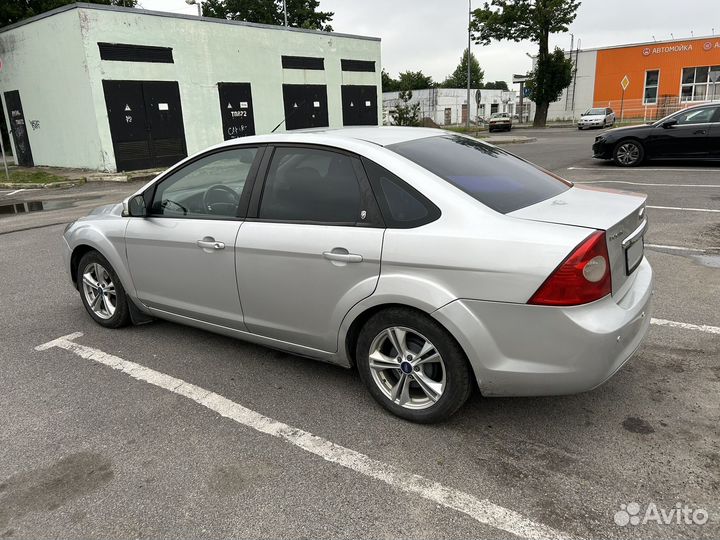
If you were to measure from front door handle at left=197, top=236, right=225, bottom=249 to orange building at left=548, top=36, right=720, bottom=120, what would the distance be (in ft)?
153

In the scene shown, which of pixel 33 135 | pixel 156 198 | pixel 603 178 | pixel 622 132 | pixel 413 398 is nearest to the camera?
pixel 413 398

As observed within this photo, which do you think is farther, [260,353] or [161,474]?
[260,353]

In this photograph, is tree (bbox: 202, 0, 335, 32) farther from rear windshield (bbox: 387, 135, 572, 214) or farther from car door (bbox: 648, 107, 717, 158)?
rear windshield (bbox: 387, 135, 572, 214)

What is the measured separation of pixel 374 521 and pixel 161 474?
1.11 metres

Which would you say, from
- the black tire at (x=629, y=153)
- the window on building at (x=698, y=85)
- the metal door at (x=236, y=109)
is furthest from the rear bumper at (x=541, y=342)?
the window on building at (x=698, y=85)

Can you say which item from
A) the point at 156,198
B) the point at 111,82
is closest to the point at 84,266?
the point at 156,198

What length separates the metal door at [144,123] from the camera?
58.5 feet

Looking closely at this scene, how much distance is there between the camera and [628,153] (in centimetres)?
1354

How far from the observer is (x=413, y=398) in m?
3.09

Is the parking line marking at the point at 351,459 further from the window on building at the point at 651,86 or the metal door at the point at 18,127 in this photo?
the window on building at the point at 651,86

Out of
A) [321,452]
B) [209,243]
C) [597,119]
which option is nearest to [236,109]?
[209,243]

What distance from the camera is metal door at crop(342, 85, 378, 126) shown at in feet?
86.6

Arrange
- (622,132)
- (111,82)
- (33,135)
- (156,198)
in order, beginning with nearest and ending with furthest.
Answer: (156,198), (622,132), (111,82), (33,135)

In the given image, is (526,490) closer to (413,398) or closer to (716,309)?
(413,398)
